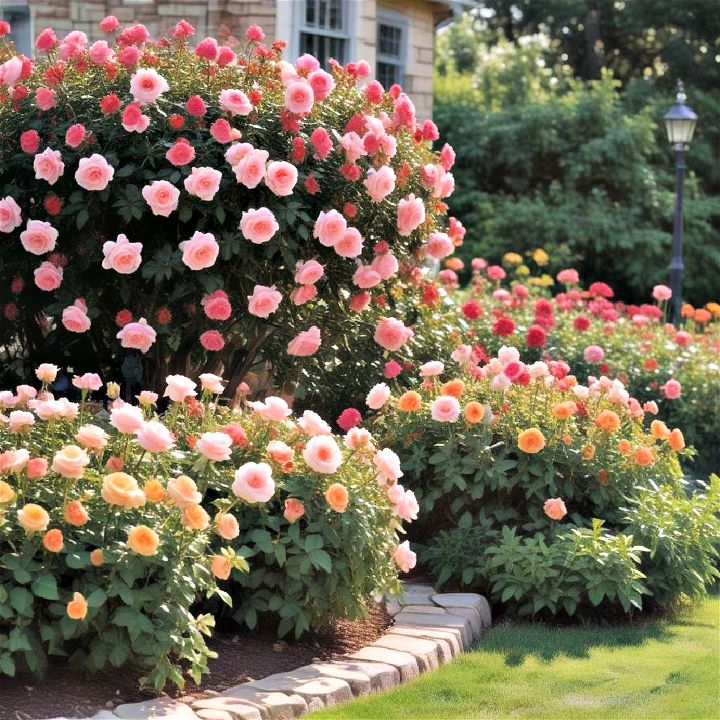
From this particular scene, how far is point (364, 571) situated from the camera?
164 inches

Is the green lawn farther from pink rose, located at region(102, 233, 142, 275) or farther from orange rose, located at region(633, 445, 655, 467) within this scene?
pink rose, located at region(102, 233, 142, 275)

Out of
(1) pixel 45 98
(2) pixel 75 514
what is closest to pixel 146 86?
(1) pixel 45 98

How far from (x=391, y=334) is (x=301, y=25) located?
227 inches

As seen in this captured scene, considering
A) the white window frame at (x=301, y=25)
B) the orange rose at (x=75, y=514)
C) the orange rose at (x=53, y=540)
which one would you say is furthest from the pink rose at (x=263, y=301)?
the white window frame at (x=301, y=25)

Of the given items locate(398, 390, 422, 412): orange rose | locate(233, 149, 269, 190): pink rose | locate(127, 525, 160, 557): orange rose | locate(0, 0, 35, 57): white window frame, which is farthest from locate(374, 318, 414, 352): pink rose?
locate(0, 0, 35, 57): white window frame

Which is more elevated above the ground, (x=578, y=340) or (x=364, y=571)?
(x=578, y=340)

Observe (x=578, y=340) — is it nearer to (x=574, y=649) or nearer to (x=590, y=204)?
(x=574, y=649)

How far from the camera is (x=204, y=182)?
514 cm

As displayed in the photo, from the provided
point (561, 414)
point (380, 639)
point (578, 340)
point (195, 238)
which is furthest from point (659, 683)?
point (578, 340)

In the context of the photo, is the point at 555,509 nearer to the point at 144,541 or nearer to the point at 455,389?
the point at 455,389

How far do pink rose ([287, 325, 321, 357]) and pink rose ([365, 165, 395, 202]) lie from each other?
2.19ft

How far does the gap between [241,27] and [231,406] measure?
5.35 meters

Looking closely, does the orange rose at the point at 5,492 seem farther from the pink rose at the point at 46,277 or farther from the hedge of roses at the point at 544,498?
the pink rose at the point at 46,277

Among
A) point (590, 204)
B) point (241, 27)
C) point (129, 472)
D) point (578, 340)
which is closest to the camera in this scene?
point (129, 472)
